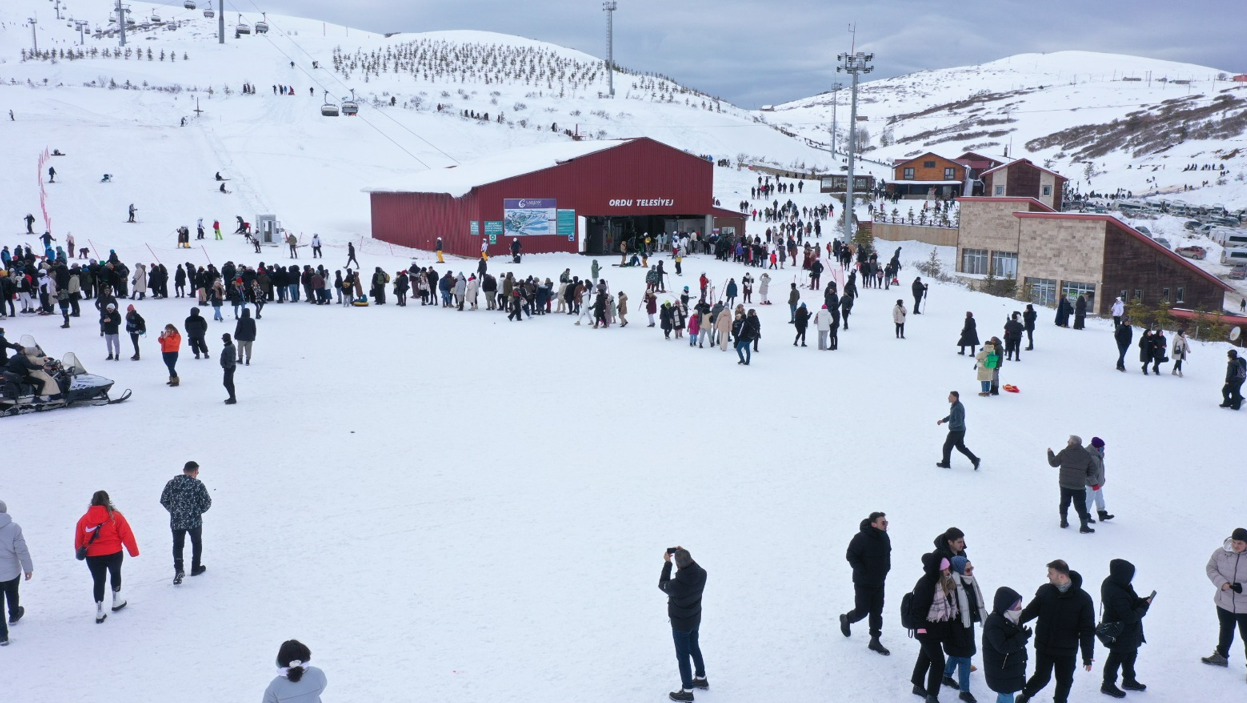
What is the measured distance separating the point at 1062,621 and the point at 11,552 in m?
7.65

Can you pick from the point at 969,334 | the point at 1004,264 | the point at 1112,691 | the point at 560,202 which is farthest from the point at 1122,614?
the point at 1004,264

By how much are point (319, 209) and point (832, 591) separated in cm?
3963

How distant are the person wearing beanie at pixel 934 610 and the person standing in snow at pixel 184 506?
597cm

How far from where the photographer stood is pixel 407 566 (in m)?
8.26

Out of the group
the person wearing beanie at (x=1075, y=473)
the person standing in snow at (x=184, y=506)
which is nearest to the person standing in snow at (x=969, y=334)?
the person wearing beanie at (x=1075, y=473)

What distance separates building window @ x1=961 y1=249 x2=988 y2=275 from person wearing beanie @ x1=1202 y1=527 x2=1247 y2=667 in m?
38.2

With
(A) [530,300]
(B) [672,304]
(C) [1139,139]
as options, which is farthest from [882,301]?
(C) [1139,139]

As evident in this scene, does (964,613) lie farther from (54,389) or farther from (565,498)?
(54,389)

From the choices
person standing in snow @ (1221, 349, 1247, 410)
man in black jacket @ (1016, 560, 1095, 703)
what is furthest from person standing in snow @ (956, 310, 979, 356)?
man in black jacket @ (1016, 560, 1095, 703)

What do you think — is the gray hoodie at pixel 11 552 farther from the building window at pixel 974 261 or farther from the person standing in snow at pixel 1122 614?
the building window at pixel 974 261

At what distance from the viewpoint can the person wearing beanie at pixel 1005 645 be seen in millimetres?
5383

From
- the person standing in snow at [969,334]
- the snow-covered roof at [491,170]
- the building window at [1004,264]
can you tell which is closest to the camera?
the person standing in snow at [969,334]

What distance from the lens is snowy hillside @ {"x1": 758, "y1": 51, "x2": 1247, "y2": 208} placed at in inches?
3039

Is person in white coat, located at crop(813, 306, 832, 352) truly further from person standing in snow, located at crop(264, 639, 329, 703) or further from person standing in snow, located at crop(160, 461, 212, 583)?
person standing in snow, located at crop(264, 639, 329, 703)
